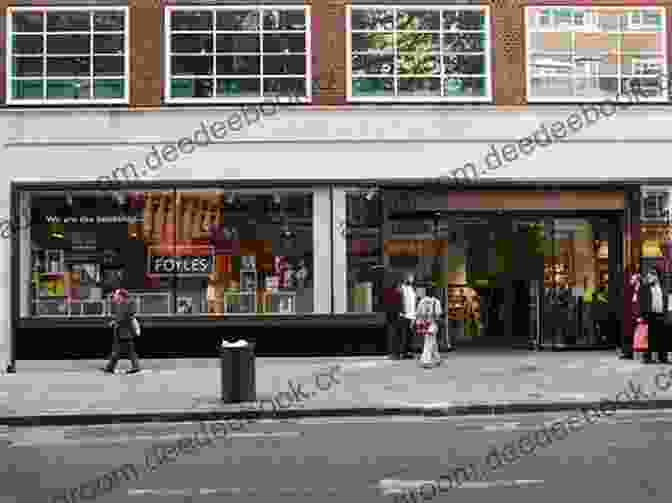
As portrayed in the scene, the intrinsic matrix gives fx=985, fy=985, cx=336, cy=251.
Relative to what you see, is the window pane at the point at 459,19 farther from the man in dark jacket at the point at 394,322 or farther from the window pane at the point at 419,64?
the man in dark jacket at the point at 394,322

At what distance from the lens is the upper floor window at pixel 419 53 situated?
18.6 metres

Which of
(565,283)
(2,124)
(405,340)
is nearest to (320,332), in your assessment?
(405,340)

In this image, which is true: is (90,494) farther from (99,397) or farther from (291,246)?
(291,246)

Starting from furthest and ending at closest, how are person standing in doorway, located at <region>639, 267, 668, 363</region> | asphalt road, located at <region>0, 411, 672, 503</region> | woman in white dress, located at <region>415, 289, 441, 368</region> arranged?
person standing in doorway, located at <region>639, 267, 668, 363</region> → woman in white dress, located at <region>415, 289, 441, 368</region> → asphalt road, located at <region>0, 411, 672, 503</region>

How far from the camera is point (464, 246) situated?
19578 millimetres

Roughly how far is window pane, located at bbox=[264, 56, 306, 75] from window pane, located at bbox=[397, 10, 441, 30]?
2.03 meters

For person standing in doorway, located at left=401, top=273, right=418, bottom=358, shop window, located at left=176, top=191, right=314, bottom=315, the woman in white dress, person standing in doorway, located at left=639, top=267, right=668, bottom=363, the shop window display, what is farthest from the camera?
shop window, located at left=176, top=191, right=314, bottom=315

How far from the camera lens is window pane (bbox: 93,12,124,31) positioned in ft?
60.6

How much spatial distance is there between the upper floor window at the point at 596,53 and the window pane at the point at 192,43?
6.07 metres

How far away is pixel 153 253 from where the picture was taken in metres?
18.3

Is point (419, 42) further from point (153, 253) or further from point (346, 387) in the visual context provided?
point (346, 387)

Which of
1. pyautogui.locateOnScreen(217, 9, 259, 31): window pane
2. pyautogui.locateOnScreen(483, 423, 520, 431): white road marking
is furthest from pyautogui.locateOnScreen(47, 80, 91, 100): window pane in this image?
pyautogui.locateOnScreen(483, 423, 520, 431): white road marking

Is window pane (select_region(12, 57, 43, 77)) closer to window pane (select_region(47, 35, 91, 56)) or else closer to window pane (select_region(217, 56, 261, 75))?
window pane (select_region(47, 35, 91, 56))

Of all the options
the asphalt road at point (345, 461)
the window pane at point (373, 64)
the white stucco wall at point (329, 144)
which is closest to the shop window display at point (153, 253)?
the white stucco wall at point (329, 144)
